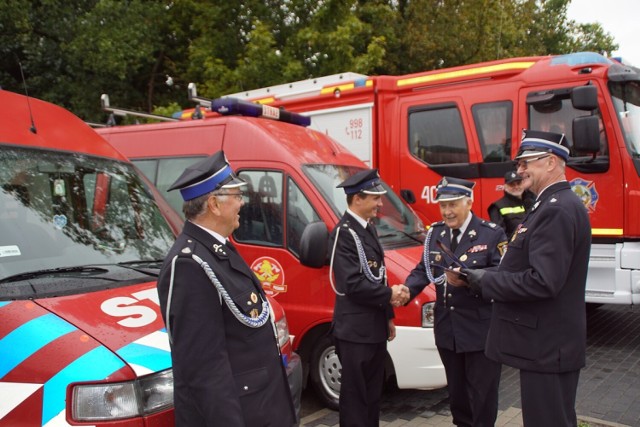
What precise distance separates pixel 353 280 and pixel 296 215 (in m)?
1.51

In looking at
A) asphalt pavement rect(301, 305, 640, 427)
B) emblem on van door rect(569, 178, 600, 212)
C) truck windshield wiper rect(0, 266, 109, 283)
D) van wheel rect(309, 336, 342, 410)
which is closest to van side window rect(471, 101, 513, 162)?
emblem on van door rect(569, 178, 600, 212)

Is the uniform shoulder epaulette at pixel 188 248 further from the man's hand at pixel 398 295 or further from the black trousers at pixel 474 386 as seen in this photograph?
the black trousers at pixel 474 386

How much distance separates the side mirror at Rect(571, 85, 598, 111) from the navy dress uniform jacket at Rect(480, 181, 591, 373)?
11.3 ft

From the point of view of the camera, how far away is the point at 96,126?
716 centimetres

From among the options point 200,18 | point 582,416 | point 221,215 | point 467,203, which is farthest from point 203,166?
point 200,18

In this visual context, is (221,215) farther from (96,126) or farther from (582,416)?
(96,126)

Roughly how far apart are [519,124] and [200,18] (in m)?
9.14

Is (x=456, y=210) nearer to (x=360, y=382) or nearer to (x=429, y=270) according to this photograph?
(x=429, y=270)

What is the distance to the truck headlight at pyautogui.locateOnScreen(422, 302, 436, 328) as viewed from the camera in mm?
4309

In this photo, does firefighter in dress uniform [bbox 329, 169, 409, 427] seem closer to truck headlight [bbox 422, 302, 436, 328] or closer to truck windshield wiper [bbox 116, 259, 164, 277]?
truck headlight [bbox 422, 302, 436, 328]

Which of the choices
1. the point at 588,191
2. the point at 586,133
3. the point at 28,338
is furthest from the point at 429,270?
the point at 588,191

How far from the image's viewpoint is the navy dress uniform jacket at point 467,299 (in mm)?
3496

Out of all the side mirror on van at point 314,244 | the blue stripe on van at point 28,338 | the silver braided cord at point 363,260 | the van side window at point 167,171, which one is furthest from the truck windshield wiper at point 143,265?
the van side window at point 167,171

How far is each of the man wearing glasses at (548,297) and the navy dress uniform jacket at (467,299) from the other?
676 mm
